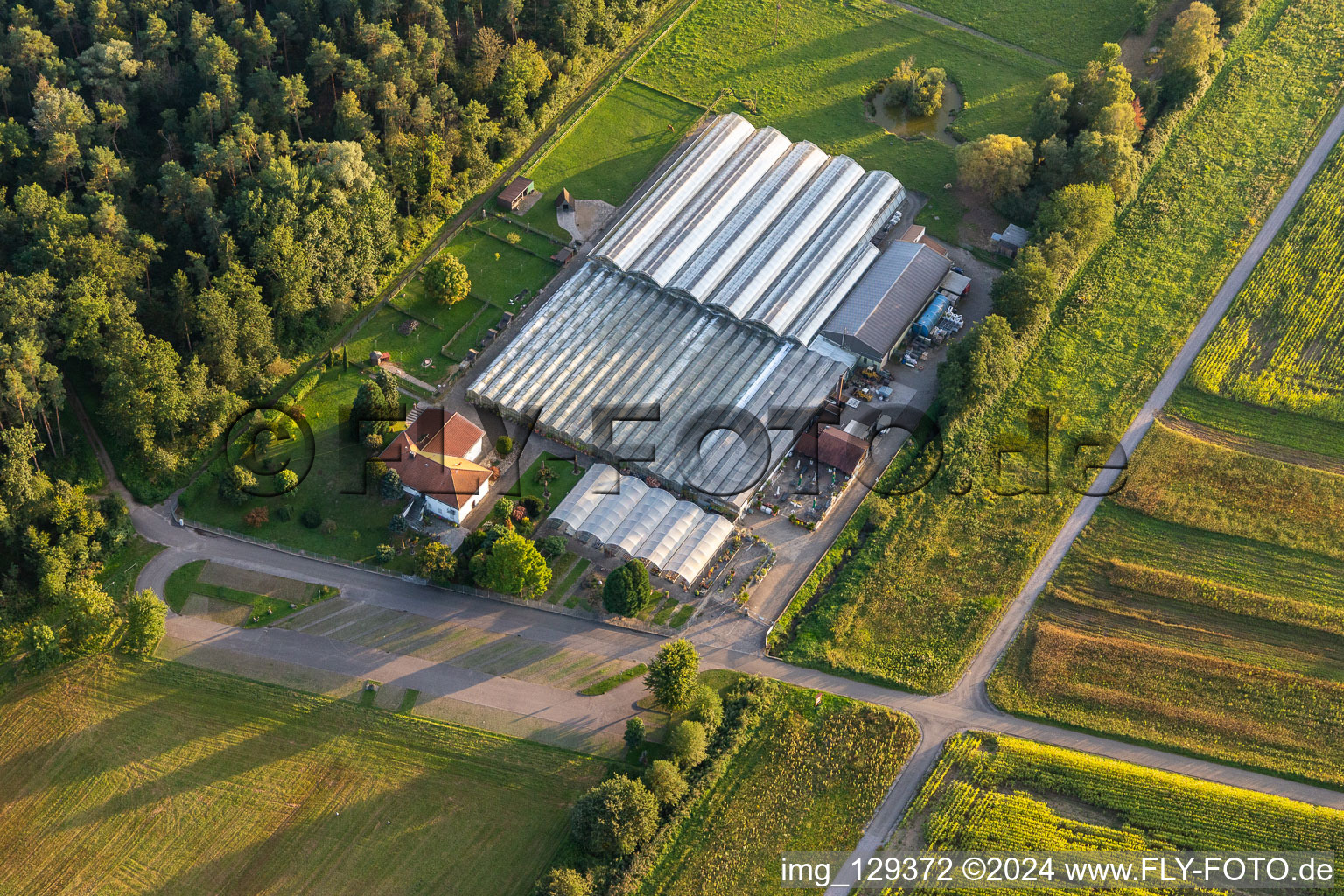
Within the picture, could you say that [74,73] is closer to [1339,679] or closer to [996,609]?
[996,609]

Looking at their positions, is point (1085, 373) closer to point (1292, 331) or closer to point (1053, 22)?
point (1292, 331)

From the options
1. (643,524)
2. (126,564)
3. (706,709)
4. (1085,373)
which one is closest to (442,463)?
(643,524)

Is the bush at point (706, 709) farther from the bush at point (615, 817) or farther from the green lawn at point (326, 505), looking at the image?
the green lawn at point (326, 505)

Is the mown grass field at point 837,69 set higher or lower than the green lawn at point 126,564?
higher

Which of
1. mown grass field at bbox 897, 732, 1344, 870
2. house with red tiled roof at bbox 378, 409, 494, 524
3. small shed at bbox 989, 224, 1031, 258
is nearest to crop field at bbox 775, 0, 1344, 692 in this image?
small shed at bbox 989, 224, 1031, 258

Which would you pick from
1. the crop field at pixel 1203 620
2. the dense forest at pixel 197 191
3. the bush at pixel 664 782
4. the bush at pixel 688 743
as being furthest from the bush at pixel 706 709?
the dense forest at pixel 197 191

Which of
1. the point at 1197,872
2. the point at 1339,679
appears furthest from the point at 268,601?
the point at 1339,679
